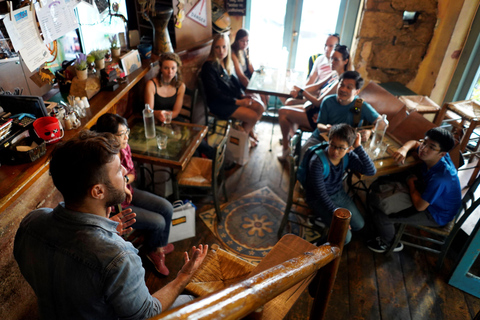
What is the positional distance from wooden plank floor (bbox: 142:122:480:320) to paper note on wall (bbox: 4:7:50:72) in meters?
1.64

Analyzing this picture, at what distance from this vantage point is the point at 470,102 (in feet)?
11.6

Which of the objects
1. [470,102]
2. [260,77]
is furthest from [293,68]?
[470,102]

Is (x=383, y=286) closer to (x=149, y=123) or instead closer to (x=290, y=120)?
(x=290, y=120)

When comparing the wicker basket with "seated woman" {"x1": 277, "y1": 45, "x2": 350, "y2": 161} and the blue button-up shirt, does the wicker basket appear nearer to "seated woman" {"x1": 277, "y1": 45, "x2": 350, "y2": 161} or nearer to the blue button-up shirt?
the blue button-up shirt

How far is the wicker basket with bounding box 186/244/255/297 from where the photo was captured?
126 centimetres

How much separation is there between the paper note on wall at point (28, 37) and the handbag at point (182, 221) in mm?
1404

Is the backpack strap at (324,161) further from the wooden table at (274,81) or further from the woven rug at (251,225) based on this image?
the wooden table at (274,81)

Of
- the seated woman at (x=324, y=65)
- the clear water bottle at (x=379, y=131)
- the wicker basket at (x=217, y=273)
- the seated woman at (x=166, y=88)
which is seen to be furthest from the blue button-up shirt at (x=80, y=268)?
the seated woman at (x=324, y=65)

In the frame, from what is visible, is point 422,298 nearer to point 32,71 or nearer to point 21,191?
point 21,191

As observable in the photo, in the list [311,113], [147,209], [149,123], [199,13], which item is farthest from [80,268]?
[199,13]

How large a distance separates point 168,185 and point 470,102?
3.35 m

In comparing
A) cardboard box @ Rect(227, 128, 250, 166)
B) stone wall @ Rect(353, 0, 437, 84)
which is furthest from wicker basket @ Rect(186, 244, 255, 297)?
stone wall @ Rect(353, 0, 437, 84)

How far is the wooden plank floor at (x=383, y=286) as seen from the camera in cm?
233

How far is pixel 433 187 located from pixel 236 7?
3.42 metres
